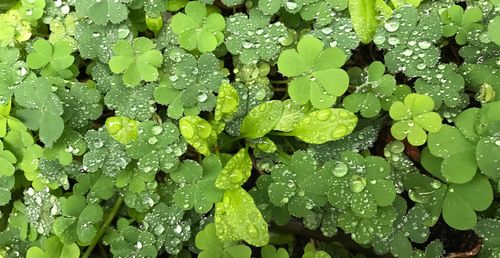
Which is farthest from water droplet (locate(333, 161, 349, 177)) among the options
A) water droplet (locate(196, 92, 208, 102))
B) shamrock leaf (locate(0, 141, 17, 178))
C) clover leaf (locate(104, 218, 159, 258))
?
shamrock leaf (locate(0, 141, 17, 178))

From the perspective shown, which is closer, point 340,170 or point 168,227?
point 340,170

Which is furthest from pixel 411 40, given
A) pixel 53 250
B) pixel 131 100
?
pixel 53 250

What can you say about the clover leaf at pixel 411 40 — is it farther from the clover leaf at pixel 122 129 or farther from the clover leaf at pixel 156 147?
the clover leaf at pixel 122 129

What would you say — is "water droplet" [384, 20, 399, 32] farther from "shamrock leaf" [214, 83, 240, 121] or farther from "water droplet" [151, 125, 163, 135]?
"water droplet" [151, 125, 163, 135]

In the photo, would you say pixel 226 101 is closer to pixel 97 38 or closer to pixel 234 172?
pixel 234 172

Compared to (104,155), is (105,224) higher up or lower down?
lower down
